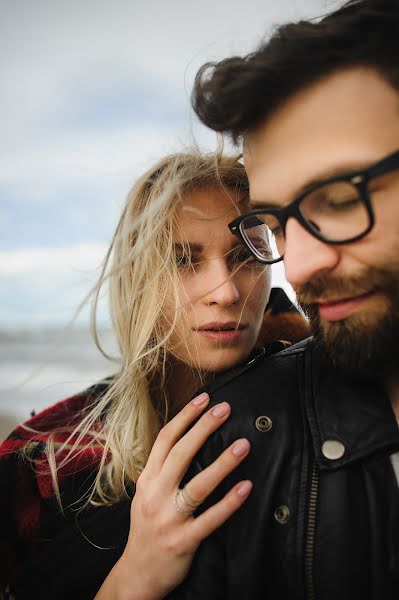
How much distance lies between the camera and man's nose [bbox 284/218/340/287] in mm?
1178

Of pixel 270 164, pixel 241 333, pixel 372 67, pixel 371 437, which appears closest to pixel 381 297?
pixel 371 437

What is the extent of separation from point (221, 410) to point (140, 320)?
0.83m

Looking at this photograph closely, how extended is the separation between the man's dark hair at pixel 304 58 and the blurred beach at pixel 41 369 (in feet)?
3.63

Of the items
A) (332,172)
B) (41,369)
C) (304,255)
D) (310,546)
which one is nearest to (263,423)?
(310,546)

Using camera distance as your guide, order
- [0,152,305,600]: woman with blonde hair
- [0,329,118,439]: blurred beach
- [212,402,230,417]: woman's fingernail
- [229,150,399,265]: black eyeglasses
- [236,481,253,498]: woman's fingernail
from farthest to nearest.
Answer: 1. [0,329,118,439]: blurred beach
2. [0,152,305,600]: woman with blonde hair
3. [212,402,230,417]: woman's fingernail
4. [236,481,253,498]: woman's fingernail
5. [229,150,399,265]: black eyeglasses

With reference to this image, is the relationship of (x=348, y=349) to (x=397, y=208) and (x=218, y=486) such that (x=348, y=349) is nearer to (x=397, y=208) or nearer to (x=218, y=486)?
(x=397, y=208)

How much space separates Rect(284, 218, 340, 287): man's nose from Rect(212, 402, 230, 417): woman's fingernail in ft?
1.37

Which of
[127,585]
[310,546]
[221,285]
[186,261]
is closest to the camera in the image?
[310,546]

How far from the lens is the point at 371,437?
3.99ft

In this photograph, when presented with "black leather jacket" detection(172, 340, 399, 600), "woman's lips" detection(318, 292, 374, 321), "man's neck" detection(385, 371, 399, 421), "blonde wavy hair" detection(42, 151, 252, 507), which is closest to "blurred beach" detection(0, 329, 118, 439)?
"blonde wavy hair" detection(42, 151, 252, 507)

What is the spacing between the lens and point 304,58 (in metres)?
1.23

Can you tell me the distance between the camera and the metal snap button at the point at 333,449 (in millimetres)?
1203

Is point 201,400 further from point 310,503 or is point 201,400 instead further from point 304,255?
point 304,255

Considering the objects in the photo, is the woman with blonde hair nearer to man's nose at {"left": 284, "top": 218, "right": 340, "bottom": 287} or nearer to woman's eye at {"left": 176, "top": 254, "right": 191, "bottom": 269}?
woman's eye at {"left": 176, "top": 254, "right": 191, "bottom": 269}
